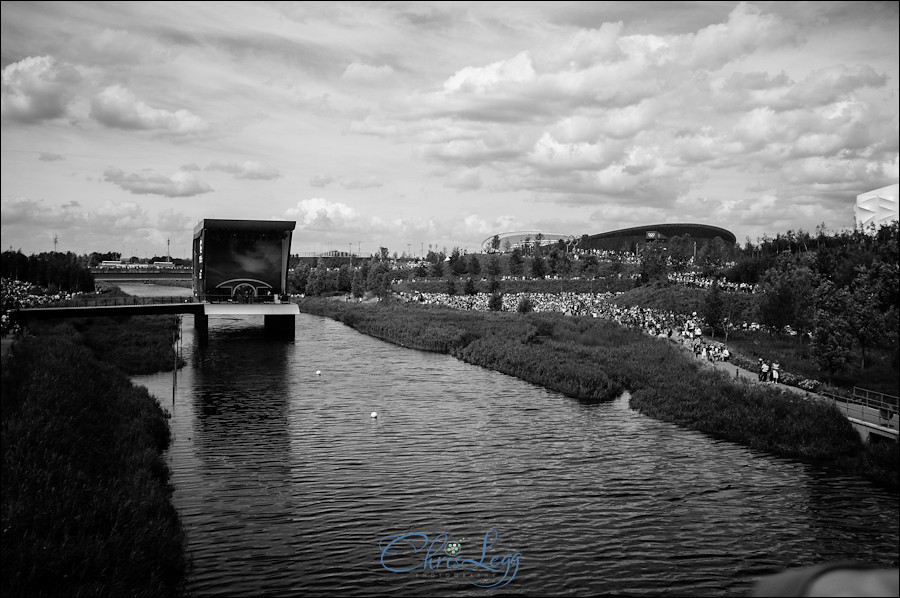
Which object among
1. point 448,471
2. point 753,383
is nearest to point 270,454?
point 448,471

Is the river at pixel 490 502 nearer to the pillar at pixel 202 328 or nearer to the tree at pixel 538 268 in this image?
the pillar at pixel 202 328

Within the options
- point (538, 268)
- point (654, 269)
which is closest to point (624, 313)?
point (654, 269)

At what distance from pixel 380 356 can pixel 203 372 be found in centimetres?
1472

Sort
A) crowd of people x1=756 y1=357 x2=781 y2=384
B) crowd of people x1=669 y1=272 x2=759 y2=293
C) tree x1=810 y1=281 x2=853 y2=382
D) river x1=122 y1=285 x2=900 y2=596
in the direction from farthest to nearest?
crowd of people x1=669 y1=272 x2=759 y2=293 < crowd of people x1=756 y1=357 x2=781 y2=384 < tree x1=810 y1=281 x2=853 y2=382 < river x1=122 y1=285 x2=900 y2=596

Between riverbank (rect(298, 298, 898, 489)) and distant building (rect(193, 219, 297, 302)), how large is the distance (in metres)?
13.7

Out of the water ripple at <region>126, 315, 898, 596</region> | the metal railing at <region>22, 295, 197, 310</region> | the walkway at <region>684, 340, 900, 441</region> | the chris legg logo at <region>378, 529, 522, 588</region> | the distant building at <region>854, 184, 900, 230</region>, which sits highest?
the distant building at <region>854, 184, 900, 230</region>

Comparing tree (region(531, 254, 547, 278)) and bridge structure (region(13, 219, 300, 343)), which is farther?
tree (region(531, 254, 547, 278))

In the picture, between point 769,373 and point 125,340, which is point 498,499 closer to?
point 769,373

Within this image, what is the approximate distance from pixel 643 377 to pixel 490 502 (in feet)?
75.3

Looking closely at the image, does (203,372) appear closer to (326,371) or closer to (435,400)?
(326,371)

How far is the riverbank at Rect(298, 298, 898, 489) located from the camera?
92.3 feet

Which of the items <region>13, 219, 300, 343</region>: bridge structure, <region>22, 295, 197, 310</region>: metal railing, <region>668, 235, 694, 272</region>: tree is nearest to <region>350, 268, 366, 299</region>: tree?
<region>13, 219, 300, 343</region>: bridge structure

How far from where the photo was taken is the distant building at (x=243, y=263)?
79.8 meters

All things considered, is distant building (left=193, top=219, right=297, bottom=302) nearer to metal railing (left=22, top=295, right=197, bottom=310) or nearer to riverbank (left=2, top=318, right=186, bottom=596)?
metal railing (left=22, top=295, right=197, bottom=310)
